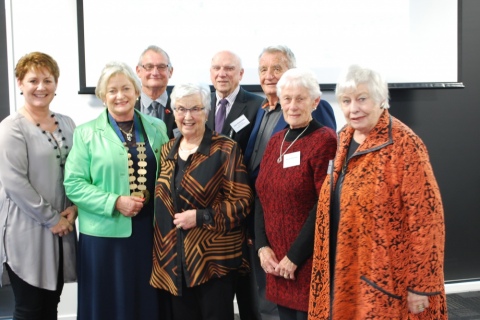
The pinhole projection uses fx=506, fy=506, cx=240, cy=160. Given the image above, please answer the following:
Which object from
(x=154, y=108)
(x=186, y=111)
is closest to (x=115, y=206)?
(x=186, y=111)

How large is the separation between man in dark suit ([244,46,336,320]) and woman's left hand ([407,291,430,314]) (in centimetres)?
90

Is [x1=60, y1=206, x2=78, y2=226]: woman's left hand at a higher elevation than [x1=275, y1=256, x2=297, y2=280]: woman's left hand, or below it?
higher

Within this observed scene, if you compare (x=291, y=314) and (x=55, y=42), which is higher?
(x=55, y=42)

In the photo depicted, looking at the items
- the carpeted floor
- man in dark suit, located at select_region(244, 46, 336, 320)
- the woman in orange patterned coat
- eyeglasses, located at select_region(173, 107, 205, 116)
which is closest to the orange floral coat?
the woman in orange patterned coat

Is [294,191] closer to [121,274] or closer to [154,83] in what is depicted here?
[121,274]

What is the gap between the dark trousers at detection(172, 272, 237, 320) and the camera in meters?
2.33

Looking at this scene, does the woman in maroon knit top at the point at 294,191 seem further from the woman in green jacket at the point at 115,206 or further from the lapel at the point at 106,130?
the lapel at the point at 106,130

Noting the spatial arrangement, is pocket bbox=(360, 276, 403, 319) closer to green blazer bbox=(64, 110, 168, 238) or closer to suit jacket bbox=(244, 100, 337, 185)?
suit jacket bbox=(244, 100, 337, 185)

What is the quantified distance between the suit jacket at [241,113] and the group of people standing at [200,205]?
0.12 m

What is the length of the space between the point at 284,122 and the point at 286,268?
78 centimetres

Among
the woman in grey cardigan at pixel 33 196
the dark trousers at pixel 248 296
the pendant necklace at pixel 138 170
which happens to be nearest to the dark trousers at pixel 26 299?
the woman in grey cardigan at pixel 33 196

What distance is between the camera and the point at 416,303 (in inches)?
69.5

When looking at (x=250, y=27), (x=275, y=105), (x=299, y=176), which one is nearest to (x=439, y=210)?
(x=299, y=176)

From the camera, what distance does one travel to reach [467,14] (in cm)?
419
